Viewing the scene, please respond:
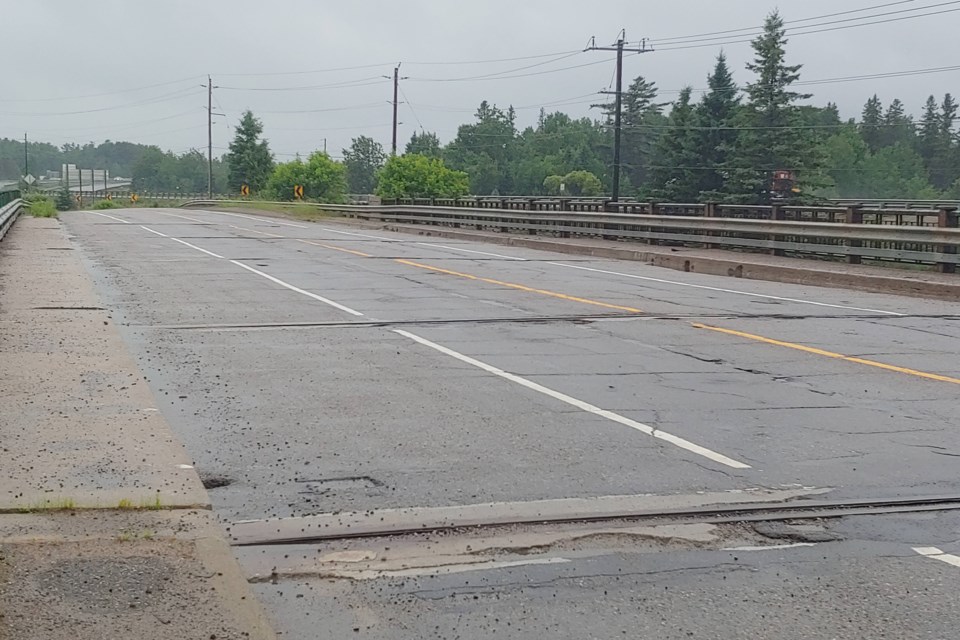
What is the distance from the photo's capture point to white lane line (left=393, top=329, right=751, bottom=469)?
6.84 metres

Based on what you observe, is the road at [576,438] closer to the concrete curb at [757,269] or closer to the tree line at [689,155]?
the concrete curb at [757,269]

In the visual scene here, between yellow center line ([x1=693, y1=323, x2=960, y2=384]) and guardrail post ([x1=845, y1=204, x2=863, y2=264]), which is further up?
guardrail post ([x1=845, y1=204, x2=863, y2=264])

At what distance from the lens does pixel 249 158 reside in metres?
133

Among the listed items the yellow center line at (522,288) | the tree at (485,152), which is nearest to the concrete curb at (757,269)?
the yellow center line at (522,288)

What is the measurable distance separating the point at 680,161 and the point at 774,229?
6959 centimetres

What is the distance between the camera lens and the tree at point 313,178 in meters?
95.2

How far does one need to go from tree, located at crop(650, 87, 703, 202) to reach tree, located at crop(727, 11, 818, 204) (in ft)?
13.6

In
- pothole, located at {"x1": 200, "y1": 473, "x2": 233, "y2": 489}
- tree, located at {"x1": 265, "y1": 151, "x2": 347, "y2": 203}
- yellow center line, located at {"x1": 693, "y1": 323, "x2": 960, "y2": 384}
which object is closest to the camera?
pothole, located at {"x1": 200, "y1": 473, "x2": 233, "y2": 489}

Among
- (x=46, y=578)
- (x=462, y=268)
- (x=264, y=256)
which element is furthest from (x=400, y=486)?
(x=264, y=256)

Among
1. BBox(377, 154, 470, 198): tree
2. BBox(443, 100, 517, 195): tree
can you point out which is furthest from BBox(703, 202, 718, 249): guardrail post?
BBox(443, 100, 517, 195): tree

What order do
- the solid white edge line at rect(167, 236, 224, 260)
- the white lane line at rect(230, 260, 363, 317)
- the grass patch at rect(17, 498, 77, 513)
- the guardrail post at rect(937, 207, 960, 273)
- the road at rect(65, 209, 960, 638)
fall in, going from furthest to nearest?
the solid white edge line at rect(167, 236, 224, 260), the guardrail post at rect(937, 207, 960, 273), the white lane line at rect(230, 260, 363, 317), the grass patch at rect(17, 498, 77, 513), the road at rect(65, 209, 960, 638)

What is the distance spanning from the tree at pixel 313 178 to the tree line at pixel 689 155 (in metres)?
0.12

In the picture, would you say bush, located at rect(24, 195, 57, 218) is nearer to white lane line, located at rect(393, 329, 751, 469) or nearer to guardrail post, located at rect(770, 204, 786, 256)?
guardrail post, located at rect(770, 204, 786, 256)

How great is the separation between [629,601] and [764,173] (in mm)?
85725
